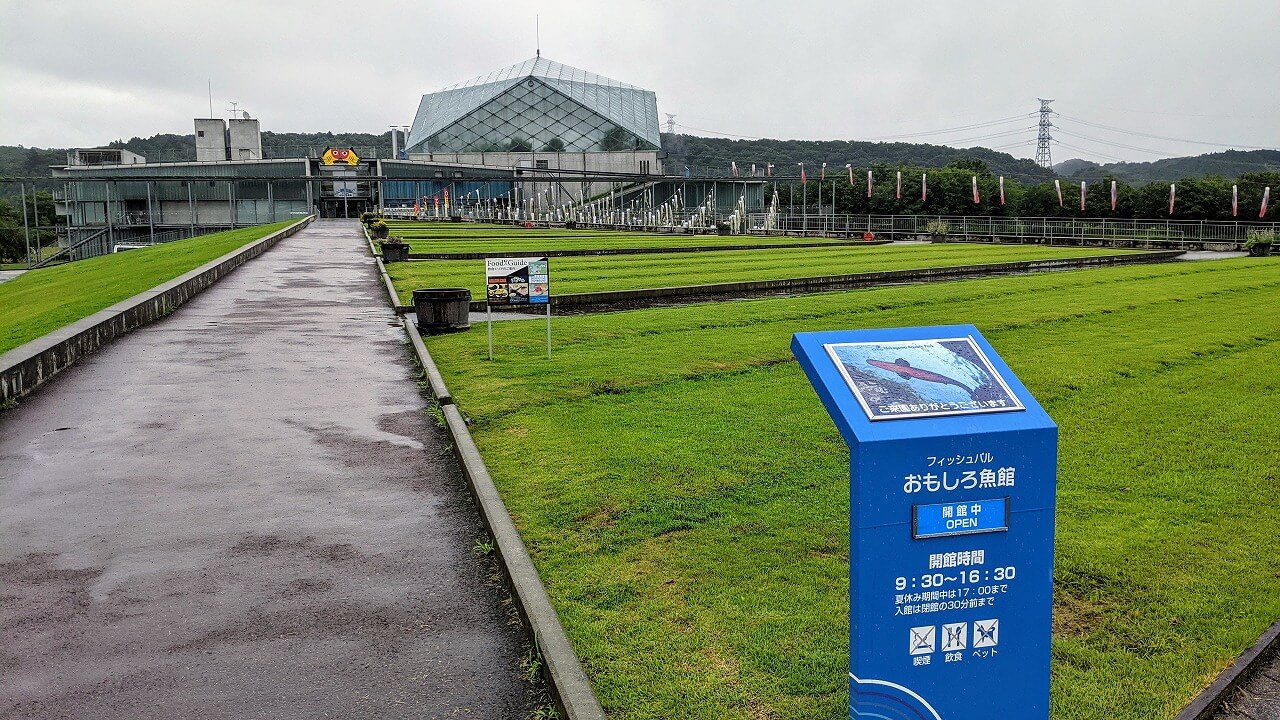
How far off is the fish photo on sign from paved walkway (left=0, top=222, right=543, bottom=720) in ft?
7.61

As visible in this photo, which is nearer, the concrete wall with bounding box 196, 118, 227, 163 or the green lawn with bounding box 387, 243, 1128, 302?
the green lawn with bounding box 387, 243, 1128, 302

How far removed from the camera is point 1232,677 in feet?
16.1

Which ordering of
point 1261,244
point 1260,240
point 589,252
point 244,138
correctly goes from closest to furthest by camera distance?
1. point 589,252
2. point 1261,244
3. point 1260,240
4. point 244,138

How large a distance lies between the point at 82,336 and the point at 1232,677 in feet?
49.4

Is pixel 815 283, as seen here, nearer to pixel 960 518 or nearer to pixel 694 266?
pixel 694 266

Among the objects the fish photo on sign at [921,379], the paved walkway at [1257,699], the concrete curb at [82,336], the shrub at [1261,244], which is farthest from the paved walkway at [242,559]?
the shrub at [1261,244]

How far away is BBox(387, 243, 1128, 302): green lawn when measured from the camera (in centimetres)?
2726

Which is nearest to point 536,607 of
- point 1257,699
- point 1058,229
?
point 1257,699

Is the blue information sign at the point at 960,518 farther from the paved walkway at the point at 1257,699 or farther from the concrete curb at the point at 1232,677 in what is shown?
the paved walkway at the point at 1257,699

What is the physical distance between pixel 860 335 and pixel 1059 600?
8.72 feet

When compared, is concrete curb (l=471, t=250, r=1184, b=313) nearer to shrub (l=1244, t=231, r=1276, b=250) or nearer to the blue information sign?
shrub (l=1244, t=231, r=1276, b=250)

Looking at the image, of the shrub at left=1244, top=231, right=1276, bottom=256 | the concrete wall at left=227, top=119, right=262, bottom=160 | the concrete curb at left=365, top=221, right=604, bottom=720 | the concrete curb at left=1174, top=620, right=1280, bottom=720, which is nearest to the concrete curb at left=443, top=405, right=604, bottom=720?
the concrete curb at left=365, top=221, right=604, bottom=720

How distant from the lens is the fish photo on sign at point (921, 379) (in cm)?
388

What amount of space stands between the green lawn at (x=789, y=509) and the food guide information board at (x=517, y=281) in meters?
0.94
